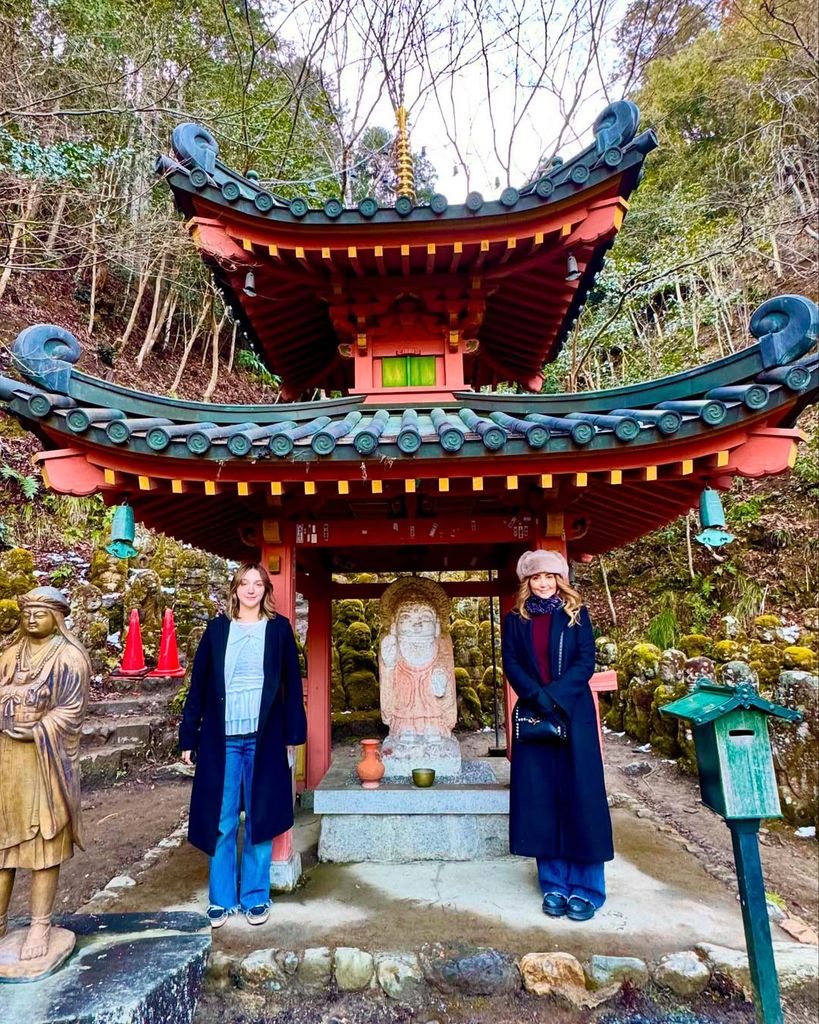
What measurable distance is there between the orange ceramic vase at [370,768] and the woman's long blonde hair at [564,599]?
5.64ft

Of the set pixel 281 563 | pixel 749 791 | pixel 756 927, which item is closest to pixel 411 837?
pixel 281 563

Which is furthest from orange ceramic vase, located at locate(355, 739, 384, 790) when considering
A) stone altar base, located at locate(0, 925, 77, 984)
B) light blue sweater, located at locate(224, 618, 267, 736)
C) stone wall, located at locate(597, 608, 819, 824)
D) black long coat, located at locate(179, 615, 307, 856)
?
stone wall, located at locate(597, 608, 819, 824)

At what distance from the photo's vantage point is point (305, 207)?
13.8 ft

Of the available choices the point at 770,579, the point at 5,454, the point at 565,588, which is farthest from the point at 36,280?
the point at 770,579

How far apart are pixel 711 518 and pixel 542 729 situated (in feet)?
5.29

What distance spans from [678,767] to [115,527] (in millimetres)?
6963

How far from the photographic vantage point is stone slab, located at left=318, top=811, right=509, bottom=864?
4.34 m

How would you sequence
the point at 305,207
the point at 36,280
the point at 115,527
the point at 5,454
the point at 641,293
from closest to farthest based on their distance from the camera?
the point at 115,527 → the point at 305,207 → the point at 5,454 → the point at 641,293 → the point at 36,280

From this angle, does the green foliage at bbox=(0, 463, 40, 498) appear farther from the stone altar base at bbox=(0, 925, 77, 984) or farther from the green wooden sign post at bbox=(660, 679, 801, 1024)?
the green wooden sign post at bbox=(660, 679, 801, 1024)

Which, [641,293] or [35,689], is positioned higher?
[641,293]

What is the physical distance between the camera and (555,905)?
11.6 ft

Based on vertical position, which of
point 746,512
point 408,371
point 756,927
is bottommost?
point 756,927

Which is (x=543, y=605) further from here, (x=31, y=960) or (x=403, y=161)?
(x=403, y=161)

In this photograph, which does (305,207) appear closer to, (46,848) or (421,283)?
(421,283)
